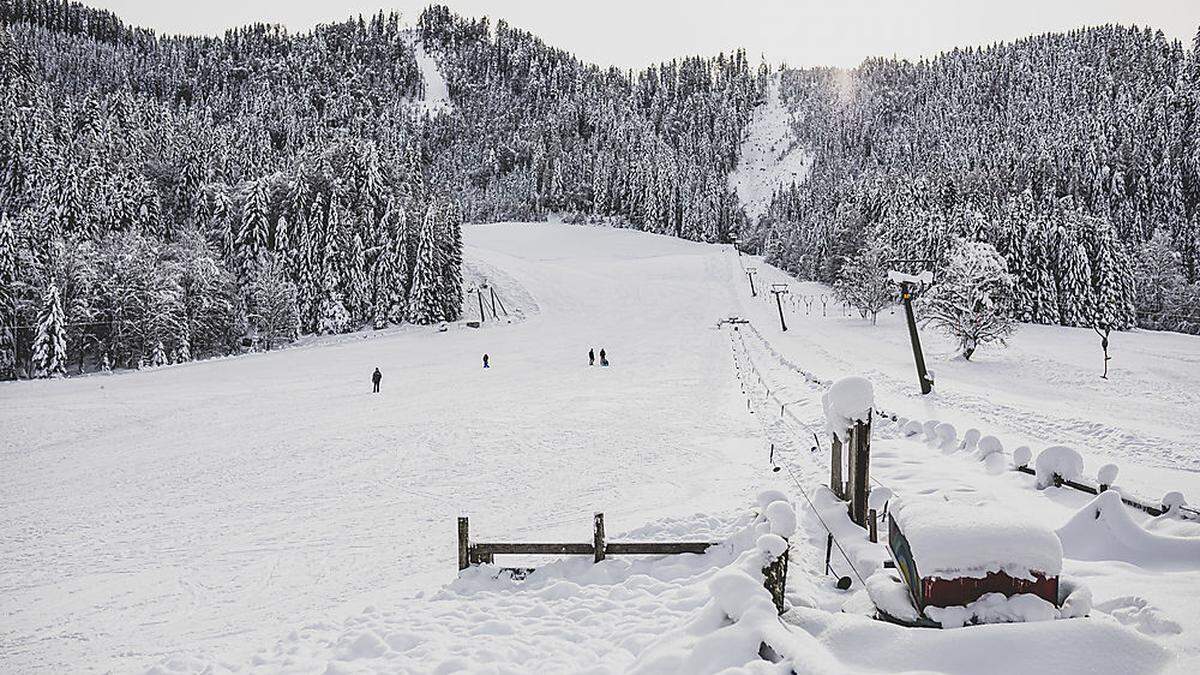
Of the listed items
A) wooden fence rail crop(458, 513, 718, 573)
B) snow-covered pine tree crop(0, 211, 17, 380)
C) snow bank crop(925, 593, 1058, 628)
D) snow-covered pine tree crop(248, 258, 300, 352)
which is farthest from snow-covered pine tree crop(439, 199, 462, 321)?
snow bank crop(925, 593, 1058, 628)

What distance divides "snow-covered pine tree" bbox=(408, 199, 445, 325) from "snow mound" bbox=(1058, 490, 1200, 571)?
188ft

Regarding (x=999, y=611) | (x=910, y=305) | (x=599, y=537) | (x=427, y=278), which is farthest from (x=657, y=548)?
(x=427, y=278)

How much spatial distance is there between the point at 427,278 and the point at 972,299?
147ft

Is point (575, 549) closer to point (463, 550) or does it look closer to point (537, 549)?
point (537, 549)

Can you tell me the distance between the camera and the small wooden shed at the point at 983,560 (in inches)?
226

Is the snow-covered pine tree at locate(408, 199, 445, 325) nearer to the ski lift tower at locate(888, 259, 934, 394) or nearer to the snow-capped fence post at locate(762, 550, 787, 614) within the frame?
the ski lift tower at locate(888, 259, 934, 394)

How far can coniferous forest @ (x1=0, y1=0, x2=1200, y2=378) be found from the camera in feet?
159

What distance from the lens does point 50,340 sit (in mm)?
42219

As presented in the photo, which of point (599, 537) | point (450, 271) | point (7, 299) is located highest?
point (450, 271)

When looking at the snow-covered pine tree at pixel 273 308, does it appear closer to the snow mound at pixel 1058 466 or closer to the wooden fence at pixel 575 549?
the wooden fence at pixel 575 549

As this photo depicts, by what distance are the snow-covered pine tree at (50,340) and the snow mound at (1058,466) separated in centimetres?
5215

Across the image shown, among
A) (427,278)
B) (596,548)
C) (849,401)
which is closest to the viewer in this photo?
(849,401)

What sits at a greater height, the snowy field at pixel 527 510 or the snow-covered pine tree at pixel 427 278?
the snow-covered pine tree at pixel 427 278

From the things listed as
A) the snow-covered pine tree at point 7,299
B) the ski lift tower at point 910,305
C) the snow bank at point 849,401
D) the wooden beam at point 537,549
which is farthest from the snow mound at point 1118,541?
the snow-covered pine tree at point 7,299
